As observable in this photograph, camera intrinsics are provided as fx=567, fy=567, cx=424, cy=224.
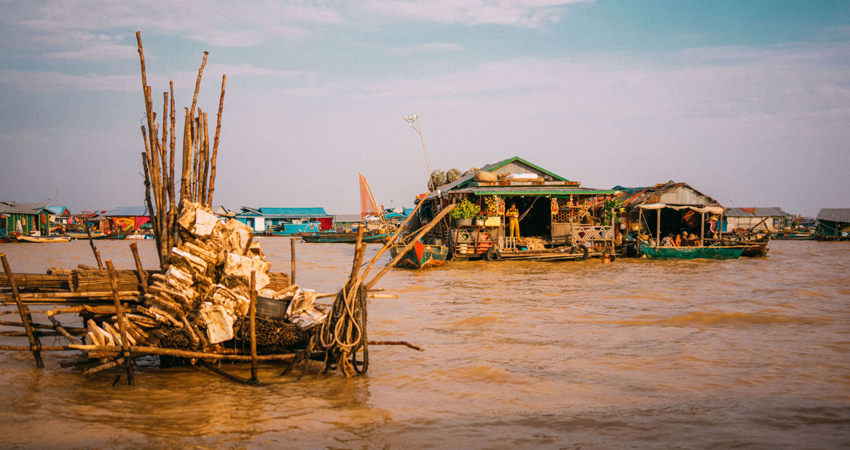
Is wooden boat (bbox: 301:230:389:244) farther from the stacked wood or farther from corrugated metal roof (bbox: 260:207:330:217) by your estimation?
the stacked wood

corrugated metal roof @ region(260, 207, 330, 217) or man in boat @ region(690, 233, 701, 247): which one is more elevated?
corrugated metal roof @ region(260, 207, 330, 217)

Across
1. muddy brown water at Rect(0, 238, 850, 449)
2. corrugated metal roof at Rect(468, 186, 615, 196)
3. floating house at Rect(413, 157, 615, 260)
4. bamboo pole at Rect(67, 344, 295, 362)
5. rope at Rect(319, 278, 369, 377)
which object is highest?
corrugated metal roof at Rect(468, 186, 615, 196)

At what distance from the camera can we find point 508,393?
6098 mm

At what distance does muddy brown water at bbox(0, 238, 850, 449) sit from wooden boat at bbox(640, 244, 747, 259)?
40.1 ft

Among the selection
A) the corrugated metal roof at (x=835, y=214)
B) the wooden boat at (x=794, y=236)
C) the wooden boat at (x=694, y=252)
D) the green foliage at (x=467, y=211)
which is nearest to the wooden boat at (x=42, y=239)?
the green foliage at (x=467, y=211)

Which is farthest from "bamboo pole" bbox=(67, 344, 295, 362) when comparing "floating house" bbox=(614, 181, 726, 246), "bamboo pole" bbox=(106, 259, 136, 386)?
"floating house" bbox=(614, 181, 726, 246)

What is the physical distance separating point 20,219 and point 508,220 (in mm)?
36207

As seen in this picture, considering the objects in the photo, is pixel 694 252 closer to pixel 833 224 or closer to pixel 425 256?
pixel 425 256

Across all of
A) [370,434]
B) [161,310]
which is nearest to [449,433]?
[370,434]

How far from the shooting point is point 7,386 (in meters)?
6.21

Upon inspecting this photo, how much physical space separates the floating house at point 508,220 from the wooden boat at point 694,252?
2.25 meters

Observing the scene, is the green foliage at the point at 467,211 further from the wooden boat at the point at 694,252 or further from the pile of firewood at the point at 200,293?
the pile of firewood at the point at 200,293

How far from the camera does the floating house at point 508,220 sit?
20.7 meters

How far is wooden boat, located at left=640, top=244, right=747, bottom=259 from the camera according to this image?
74.9 feet
